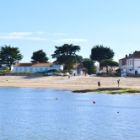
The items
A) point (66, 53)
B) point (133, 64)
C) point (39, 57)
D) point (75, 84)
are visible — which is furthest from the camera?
point (39, 57)

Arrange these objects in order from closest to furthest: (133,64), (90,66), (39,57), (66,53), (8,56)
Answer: (133,64) → (66,53) → (8,56) → (39,57) → (90,66)

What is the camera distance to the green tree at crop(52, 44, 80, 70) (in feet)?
419

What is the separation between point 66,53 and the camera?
130 meters

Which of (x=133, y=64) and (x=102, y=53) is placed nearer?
(x=133, y=64)

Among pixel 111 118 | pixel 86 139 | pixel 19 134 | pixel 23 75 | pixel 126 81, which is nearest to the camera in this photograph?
pixel 86 139

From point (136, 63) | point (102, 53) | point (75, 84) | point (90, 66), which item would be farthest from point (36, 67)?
point (75, 84)

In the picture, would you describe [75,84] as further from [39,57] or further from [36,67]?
[39,57]

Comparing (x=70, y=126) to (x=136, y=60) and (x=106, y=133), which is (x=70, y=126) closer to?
(x=106, y=133)

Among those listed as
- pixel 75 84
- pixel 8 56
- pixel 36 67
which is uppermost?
pixel 8 56

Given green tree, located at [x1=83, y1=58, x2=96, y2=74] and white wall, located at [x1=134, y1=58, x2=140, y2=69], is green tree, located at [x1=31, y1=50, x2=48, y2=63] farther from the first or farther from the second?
white wall, located at [x1=134, y1=58, x2=140, y2=69]

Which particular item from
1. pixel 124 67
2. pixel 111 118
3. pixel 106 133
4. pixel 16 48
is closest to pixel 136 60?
pixel 124 67

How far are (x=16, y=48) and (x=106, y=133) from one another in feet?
364

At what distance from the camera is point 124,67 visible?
125m

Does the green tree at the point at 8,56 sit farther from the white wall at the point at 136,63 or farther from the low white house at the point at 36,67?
the white wall at the point at 136,63
